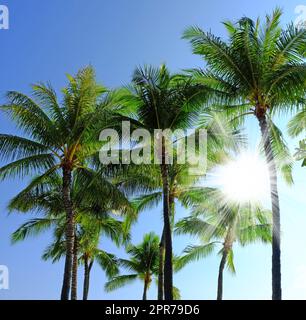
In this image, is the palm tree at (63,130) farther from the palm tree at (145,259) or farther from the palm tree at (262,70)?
the palm tree at (145,259)

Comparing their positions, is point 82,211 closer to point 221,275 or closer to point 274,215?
point 221,275

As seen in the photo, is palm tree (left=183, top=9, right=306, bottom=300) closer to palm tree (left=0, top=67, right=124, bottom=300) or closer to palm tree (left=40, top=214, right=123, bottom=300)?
palm tree (left=0, top=67, right=124, bottom=300)

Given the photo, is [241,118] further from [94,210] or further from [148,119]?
[94,210]

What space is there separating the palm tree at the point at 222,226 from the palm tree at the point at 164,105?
6.23 metres

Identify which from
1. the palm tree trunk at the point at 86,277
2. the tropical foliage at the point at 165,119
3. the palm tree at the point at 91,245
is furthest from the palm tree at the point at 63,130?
the palm tree trunk at the point at 86,277

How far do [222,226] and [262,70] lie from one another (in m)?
12.1

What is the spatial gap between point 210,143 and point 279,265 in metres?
5.99

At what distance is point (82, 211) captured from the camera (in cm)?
2462

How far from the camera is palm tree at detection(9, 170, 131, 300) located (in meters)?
19.1

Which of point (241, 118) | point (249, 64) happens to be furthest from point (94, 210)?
point (249, 64)

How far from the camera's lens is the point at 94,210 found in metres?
24.8

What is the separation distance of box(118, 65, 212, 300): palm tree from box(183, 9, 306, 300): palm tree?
102 centimetres
